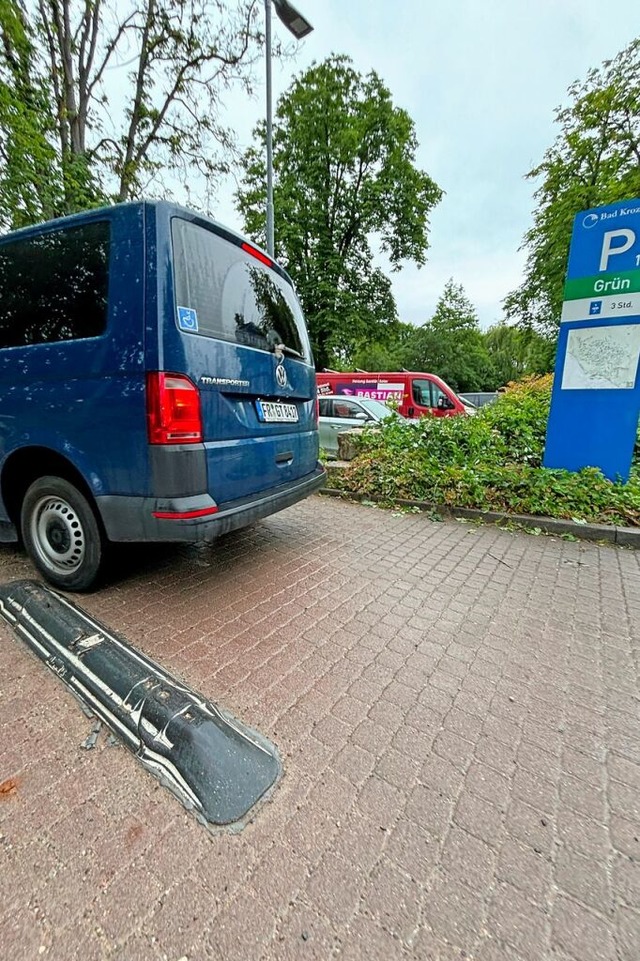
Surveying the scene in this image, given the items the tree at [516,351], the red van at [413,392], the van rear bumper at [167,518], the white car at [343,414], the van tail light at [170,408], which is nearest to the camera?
the van tail light at [170,408]

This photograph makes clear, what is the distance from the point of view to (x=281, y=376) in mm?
3021

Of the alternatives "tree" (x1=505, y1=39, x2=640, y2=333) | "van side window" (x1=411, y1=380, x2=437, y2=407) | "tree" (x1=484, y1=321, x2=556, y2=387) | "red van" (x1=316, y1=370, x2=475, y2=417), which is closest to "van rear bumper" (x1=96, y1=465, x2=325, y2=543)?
"red van" (x1=316, y1=370, x2=475, y2=417)

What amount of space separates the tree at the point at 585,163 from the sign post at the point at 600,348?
34.2ft

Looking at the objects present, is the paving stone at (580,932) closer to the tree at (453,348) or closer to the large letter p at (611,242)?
the large letter p at (611,242)

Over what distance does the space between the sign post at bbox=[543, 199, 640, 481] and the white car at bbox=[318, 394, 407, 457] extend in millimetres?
3914

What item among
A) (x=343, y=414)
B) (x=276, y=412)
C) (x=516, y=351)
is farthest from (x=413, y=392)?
(x=516, y=351)

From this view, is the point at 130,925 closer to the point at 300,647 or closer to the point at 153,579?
the point at 300,647

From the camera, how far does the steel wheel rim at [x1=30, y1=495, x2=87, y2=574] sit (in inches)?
107

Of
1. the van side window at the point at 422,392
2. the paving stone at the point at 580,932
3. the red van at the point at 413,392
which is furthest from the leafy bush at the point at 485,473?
the van side window at the point at 422,392

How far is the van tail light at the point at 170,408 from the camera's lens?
2184 millimetres

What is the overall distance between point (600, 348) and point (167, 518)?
5079mm

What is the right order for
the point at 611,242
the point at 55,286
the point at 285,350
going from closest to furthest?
the point at 55,286
the point at 285,350
the point at 611,242

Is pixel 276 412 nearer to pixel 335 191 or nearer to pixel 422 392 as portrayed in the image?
pixel 422 392

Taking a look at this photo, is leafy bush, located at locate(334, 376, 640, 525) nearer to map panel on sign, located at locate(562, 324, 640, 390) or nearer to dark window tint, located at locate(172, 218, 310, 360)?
map panel on sign, located at locate(562, 324, 640, 390)
